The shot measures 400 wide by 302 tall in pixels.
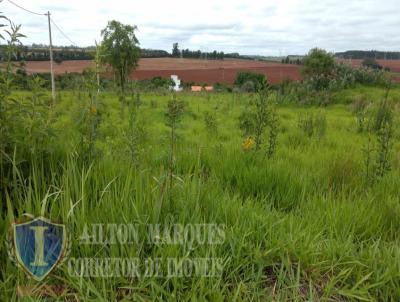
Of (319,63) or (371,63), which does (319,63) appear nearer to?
(319,63)

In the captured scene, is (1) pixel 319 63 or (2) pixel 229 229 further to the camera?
(1) pixel 319 63

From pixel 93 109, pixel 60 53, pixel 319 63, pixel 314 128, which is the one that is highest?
pixel 60 53

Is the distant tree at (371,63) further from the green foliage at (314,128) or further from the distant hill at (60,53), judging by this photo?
the green foliage at (314,128)

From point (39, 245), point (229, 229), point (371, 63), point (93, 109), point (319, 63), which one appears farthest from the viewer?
point (371, 63)

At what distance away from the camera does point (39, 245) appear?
178 centimetres

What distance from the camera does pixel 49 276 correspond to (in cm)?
167

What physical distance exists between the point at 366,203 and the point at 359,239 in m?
0.48

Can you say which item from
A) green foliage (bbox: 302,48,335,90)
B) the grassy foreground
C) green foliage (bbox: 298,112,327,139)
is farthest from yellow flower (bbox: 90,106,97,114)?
green foliage (bbox: 302,48,335,90)

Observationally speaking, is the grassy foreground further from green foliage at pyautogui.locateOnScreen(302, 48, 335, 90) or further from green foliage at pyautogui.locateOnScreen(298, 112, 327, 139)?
green foliage at pyautogui.locateOnScreen(302, 48, 335, 90)

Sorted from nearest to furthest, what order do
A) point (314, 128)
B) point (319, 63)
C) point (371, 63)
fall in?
point (314, 128) → point (319, 63) → point (371, 63)

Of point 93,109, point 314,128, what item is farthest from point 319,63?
point 93,109

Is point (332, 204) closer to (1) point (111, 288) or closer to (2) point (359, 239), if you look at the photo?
(2) point (359, 239)

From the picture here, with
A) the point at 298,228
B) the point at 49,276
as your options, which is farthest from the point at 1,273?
the point at 298,228

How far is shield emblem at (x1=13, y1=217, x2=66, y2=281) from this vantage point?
5.55 ft
